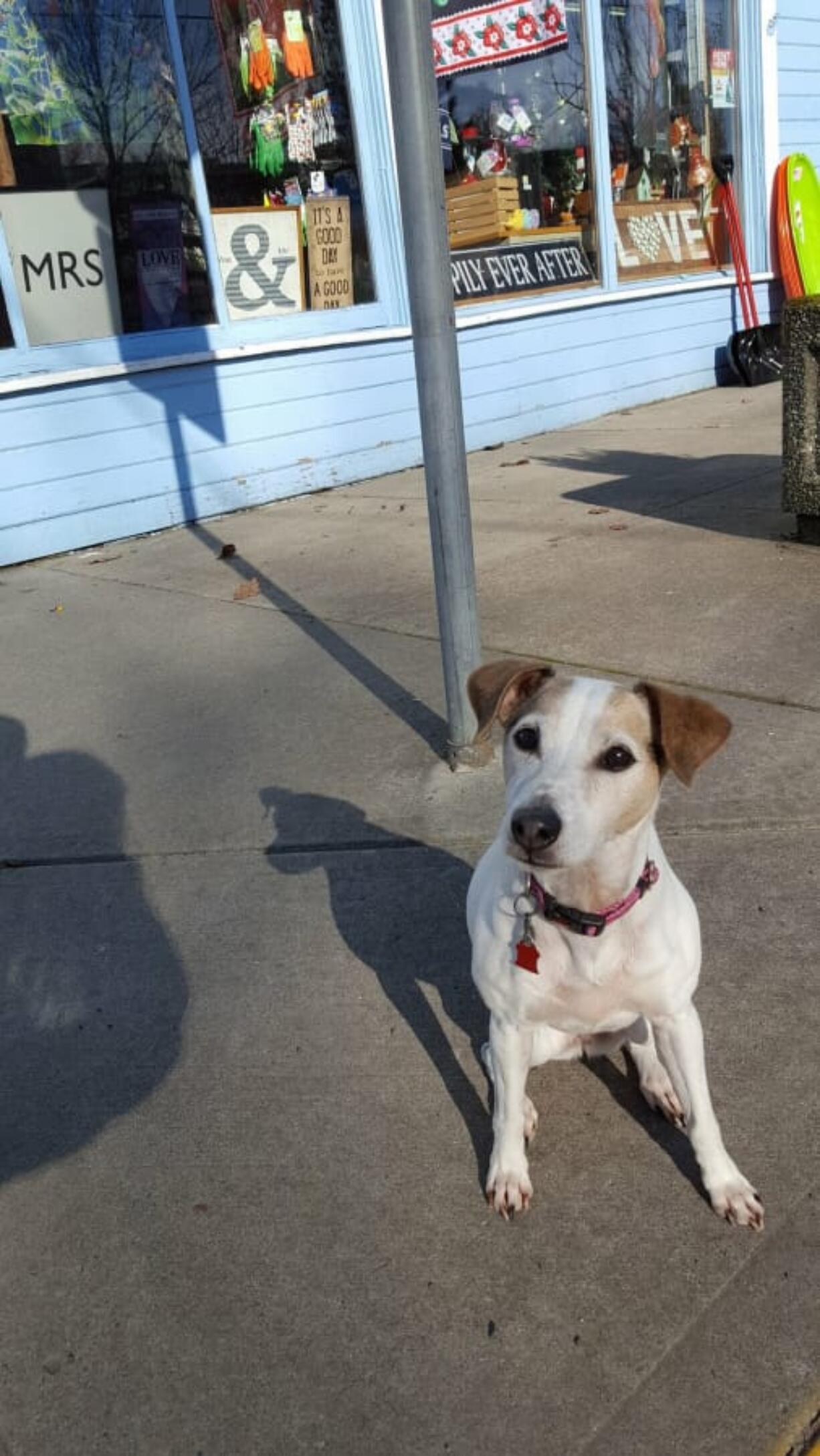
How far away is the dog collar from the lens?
2168 mm

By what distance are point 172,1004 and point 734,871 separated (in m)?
1.60

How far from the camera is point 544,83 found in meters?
10.1

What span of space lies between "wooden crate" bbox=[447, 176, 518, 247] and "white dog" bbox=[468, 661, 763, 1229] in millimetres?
8546

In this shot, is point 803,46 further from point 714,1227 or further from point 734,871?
point 714,1227

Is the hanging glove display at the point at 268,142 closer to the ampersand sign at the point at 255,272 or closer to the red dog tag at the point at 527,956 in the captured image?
the ampersand sign at the point at 255,272

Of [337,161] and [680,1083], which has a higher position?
[337,161]

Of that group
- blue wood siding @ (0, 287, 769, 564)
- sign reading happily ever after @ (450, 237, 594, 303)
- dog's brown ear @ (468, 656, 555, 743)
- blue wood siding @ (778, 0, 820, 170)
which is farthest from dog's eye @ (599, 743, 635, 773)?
blue wood siding @ (778, 0, 820, 170)

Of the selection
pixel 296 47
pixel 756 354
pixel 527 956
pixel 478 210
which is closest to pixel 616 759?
pixel 527 956

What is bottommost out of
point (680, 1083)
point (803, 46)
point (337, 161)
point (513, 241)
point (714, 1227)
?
point (714, 1227)

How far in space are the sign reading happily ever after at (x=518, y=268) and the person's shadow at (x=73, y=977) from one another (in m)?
6.82

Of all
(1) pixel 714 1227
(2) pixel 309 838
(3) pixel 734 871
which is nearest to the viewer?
(1) pixel 714 1227

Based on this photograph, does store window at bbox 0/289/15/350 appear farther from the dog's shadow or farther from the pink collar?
the pink collar

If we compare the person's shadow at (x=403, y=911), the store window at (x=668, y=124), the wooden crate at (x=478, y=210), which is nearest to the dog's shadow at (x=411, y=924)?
the person's shadow at (x=403, y=911)

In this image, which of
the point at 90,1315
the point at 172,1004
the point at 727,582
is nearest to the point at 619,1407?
the point at 90,1315
